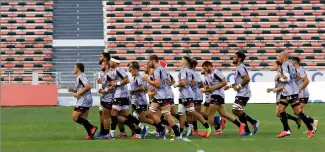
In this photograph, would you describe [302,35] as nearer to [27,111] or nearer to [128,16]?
[128,16]

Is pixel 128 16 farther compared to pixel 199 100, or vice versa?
pixel 128 16

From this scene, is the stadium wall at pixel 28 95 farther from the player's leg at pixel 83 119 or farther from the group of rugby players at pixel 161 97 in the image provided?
the player's leg at pixel 83 119

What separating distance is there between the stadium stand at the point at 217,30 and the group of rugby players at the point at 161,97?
27.4 m

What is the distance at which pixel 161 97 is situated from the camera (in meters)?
16.9

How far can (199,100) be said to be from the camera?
18.9 metres

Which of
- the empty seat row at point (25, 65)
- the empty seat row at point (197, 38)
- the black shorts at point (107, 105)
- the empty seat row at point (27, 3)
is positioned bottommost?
the empty seat row at point (25, 65)

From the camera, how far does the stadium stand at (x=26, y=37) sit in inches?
1837

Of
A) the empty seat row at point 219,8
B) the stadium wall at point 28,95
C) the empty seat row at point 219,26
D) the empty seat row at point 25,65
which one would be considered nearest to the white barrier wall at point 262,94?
the stadium wall at point 28,95

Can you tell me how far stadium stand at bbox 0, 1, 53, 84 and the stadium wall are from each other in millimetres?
7761

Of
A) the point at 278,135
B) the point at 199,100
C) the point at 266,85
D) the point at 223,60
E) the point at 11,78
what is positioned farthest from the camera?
the point at 223,60

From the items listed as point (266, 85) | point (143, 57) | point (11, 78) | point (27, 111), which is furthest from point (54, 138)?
point (143, 57)

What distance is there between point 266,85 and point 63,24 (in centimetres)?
1878

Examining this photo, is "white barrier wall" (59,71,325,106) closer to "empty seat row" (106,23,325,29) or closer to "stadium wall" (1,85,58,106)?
"stadium wall" (1,85,58,106)

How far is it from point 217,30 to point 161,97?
3371cm
